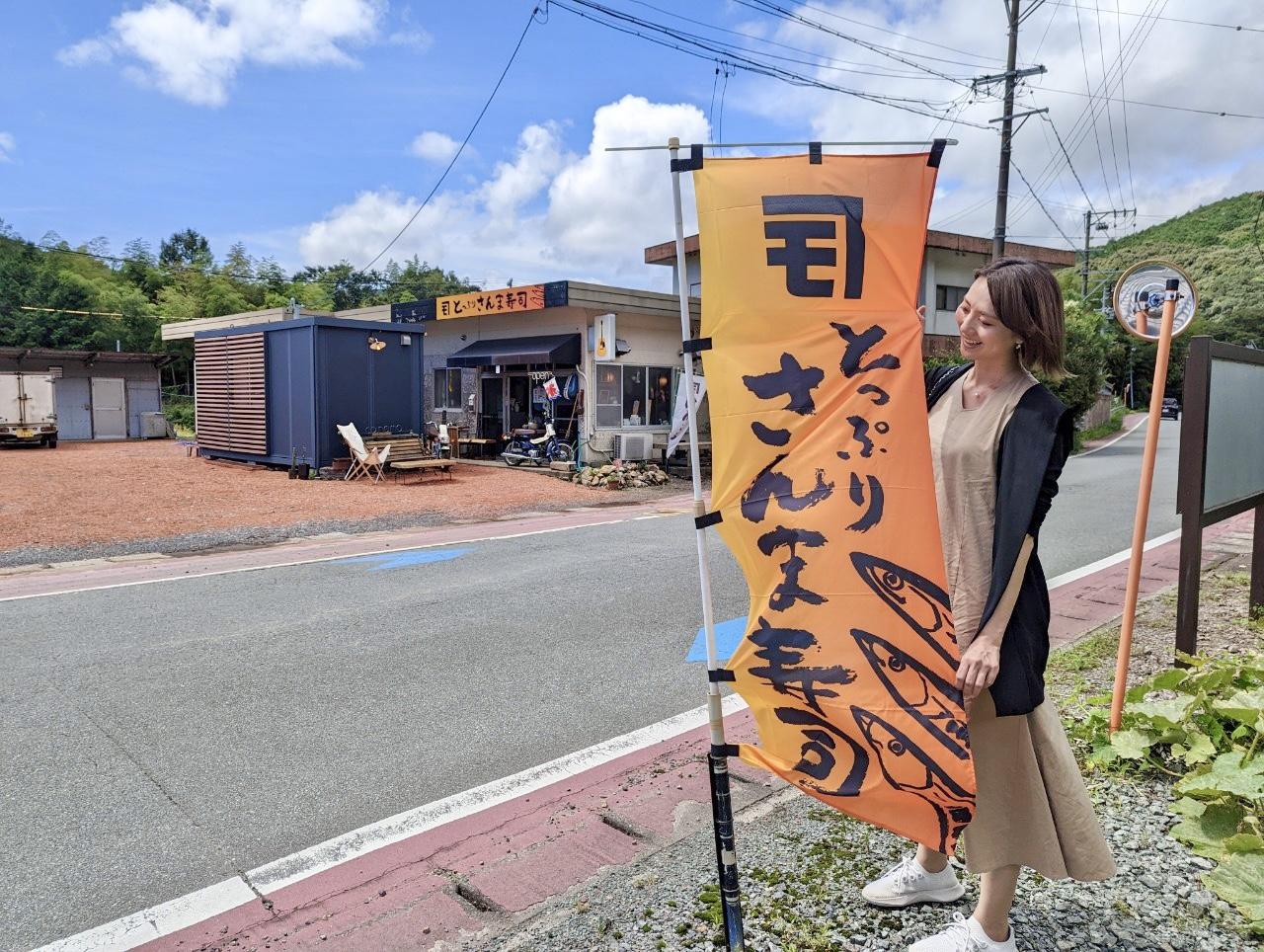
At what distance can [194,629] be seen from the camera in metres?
6.29

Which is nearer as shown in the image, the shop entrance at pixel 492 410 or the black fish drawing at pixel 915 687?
the black fish drawing at pixel 915 687

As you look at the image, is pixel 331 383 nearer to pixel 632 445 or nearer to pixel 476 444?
pixel 476 444

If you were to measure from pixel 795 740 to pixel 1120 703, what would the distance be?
2.33 m

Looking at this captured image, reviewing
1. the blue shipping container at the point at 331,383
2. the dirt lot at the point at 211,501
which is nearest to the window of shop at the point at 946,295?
the dirt lot at the point at 211,501

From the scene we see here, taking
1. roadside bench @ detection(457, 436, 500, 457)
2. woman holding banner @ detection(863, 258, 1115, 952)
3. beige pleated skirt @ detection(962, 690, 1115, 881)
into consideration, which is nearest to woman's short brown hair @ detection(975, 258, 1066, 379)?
woman holding banner @ detection(863, 258, 1115, 952)

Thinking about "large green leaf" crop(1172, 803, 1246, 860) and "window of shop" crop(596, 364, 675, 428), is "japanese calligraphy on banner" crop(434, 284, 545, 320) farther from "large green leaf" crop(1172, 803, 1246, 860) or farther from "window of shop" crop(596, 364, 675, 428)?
"large green leaf" crop(1172, 803, 1246, 860)

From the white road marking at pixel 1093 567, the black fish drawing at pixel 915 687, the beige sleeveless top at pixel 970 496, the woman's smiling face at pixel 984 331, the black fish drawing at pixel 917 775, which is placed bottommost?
→ the white road marking at pixel 1093 567

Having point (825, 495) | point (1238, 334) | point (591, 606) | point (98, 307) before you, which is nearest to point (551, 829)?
point (825, 495)

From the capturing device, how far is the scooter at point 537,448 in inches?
779

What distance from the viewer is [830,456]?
2.17m

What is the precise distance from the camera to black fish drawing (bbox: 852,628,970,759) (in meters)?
2.11

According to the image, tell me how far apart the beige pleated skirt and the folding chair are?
15.6 metres

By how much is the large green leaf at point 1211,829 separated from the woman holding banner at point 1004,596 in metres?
0.77

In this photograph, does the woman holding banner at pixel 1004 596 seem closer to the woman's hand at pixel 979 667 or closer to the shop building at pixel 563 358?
the woman's hand at pixel 979 667
